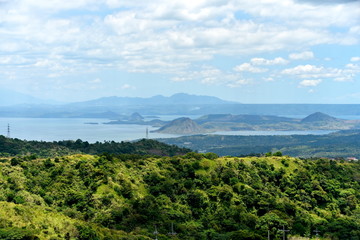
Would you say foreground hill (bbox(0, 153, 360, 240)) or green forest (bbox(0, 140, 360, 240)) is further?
foreground hill (bbox(0, 153, 360, 240))

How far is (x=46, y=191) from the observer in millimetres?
58906

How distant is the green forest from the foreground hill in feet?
0.44

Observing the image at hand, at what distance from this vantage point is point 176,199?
6272 centimetres

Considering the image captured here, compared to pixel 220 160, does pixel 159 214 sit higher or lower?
lower

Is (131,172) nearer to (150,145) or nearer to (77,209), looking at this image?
(77,209)

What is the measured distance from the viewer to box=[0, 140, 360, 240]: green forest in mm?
49750

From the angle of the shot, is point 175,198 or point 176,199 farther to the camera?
point 175,198

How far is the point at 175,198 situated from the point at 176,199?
26 centimetres

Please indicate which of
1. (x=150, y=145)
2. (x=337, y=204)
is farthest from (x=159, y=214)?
(x=150, y=145)

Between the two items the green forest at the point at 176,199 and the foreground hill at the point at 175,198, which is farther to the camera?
the foreground hill at the point at 175,198

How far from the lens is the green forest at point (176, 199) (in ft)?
163

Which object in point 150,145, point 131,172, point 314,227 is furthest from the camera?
point 150,145

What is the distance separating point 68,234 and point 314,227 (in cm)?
3439

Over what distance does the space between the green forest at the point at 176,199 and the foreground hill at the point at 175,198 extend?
5.3 inches
